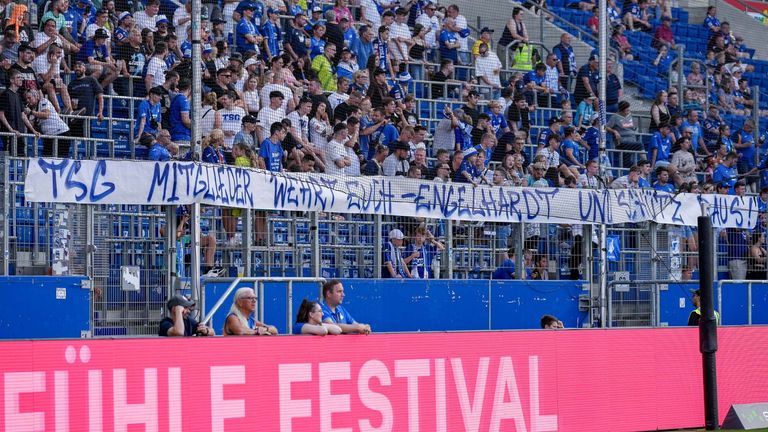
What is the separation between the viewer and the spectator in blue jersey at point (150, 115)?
1510 centimetres

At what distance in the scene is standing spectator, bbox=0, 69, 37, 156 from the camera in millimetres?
13852

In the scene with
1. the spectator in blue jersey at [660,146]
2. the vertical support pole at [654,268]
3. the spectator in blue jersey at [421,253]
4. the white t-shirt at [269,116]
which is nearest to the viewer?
the spectator in blue jersey at [421,253]

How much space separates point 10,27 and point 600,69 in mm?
6870

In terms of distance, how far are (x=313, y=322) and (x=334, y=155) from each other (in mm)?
5104

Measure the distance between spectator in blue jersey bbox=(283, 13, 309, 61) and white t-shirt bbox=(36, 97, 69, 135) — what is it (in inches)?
182

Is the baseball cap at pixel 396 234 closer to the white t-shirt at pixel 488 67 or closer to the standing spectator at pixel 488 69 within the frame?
the standing spectator at pixel 488 69

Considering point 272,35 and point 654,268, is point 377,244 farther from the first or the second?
point 272,35

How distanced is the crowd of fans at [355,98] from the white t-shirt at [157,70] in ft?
0.05

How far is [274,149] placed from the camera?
1502 centimetres

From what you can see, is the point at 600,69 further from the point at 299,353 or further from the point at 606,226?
the point at 299,353

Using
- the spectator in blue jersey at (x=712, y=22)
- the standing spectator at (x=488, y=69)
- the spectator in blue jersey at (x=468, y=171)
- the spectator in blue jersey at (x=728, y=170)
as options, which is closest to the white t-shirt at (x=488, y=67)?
the standing spectator at (x=488, y=69)

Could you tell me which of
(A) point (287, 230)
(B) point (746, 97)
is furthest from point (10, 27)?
(B) point (746, 97)

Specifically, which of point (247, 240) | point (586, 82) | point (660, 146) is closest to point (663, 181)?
point (660, 146)

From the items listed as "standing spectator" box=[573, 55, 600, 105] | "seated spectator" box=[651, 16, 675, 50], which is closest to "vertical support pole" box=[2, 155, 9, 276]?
"standing spectator" box=[573, 55, 600, 105]
